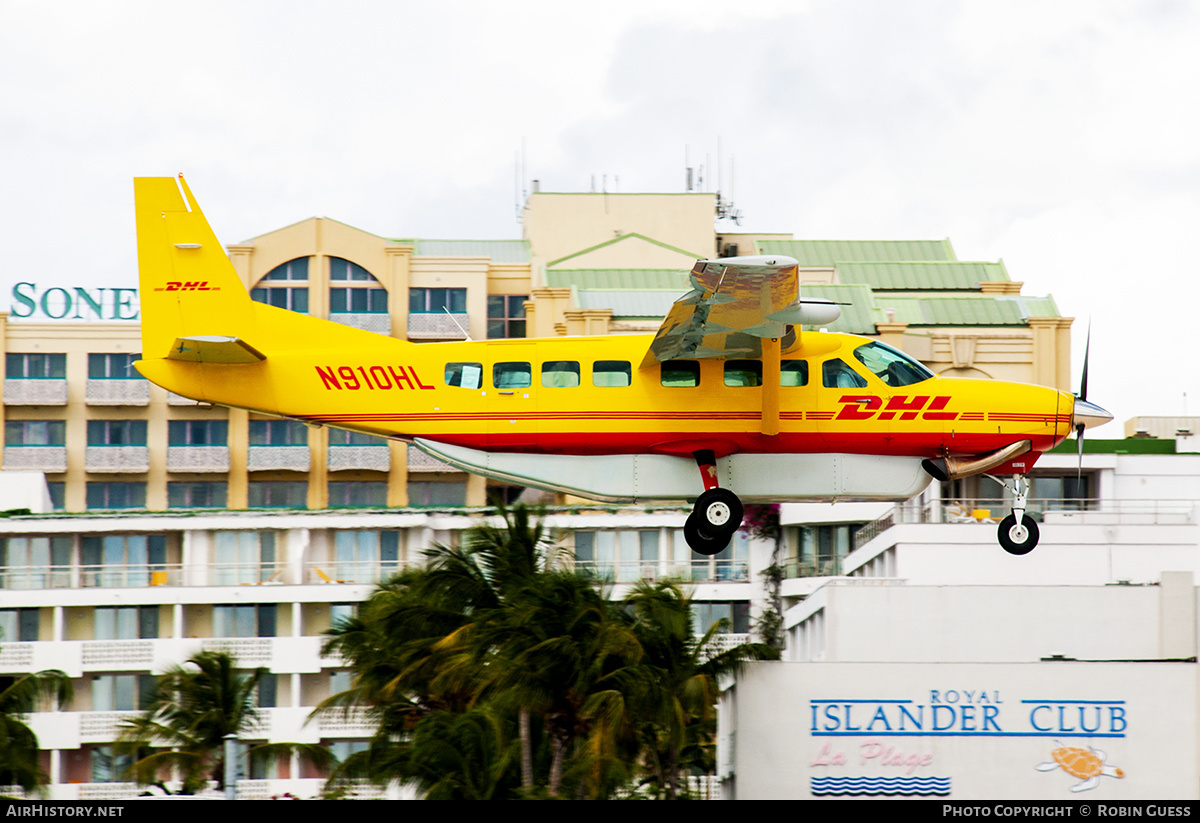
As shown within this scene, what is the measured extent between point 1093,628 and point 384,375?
23279mm

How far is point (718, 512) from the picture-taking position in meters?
21.8

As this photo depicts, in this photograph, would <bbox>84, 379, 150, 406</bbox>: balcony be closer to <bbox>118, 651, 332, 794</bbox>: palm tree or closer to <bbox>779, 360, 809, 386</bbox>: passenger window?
<bbox>118, 651, 332, 794</bbox>: palm tree

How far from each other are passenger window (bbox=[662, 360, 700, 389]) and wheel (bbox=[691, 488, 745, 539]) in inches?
65.0

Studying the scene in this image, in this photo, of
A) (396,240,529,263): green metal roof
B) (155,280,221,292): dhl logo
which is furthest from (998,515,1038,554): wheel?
(396,240,529,263): green metal roof

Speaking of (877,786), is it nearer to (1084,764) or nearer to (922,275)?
(1084,764)

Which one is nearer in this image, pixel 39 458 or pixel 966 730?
pixel 966 730

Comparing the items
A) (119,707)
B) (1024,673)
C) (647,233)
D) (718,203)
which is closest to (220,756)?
(119,707)

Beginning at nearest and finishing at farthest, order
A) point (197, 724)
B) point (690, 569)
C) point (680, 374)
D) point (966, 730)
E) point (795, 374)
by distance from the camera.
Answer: point (680, 374)
point (795, 374)
point (966, 730)
point (197, 724)
point (690, 569)

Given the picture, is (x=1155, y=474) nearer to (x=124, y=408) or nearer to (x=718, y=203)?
(x=718, y=203)

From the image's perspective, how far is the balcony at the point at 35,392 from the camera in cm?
7069

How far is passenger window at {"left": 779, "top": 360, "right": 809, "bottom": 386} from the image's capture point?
22.0 m

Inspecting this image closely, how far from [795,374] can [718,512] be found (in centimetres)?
230

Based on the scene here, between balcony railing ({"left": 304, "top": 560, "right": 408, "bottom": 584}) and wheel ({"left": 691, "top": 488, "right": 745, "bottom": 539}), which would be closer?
wheel ({"left": 691, "top": 488, "right": 745, "bottom": 539})

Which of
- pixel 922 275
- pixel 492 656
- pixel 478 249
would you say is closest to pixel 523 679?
pixel 492 656
